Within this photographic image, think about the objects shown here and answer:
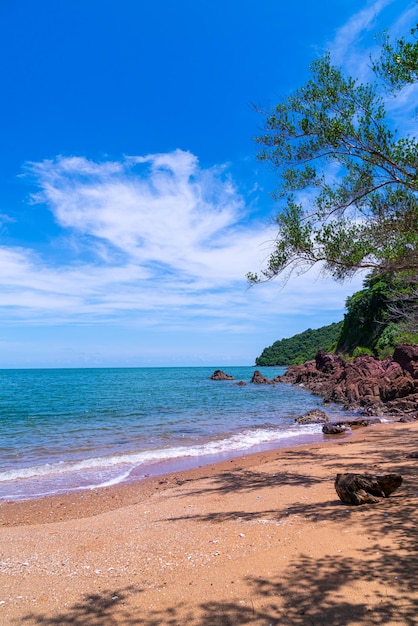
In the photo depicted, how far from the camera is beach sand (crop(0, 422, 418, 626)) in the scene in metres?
4.29

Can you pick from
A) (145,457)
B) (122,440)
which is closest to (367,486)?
(145,457)

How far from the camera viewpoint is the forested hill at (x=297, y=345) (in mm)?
133375

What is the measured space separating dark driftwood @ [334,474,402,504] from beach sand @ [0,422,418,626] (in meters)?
0.17

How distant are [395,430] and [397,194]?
41.3ft

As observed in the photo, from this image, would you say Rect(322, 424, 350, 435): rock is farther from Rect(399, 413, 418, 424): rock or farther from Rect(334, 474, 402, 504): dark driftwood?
Rect(334, 474, 402, 504): dark driftwood

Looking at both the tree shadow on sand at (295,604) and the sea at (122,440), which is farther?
the sea at (122,440)

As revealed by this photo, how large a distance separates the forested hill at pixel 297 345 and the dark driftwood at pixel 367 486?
118m

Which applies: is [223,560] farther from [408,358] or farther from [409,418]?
[408,358]

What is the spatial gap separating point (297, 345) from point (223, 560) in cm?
14493

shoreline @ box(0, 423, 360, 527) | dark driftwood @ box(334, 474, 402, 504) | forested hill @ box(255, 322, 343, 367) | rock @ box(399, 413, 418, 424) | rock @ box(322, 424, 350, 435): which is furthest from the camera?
forested hill @ box(255, 322, 343, 367)

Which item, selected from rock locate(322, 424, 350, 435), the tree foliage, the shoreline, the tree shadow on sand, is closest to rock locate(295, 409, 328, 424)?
rock locate(322, 424, 350, 435)

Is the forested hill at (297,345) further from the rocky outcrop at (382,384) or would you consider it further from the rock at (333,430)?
the rock at (333,430)

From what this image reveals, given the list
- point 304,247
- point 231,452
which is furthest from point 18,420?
point 304,247

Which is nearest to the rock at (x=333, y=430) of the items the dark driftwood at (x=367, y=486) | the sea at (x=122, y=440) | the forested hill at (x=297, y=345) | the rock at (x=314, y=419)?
the sea at (x=122, y=440)
